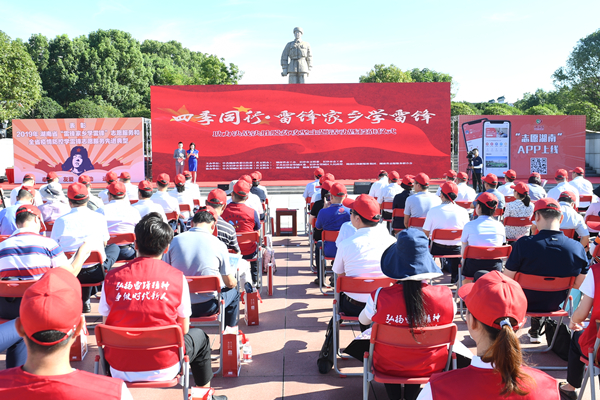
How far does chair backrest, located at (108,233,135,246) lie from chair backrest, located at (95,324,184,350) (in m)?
2.88

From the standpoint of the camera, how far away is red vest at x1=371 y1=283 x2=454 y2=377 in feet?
8.14

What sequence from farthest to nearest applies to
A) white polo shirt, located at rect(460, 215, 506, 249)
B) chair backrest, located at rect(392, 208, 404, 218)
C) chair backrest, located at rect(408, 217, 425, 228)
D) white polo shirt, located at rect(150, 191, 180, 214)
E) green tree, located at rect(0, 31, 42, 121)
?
green tree, located at rect(0, 31, 42, 121) < chair backrest, located at rect(392, 208, 404, 218) < white polo shirt, located at rect(150, 191, 180, 214) < chair backrest, located at rect(408, 217, 425, 228) < white polo shirt, located at rect(460, 215, 506, 249)

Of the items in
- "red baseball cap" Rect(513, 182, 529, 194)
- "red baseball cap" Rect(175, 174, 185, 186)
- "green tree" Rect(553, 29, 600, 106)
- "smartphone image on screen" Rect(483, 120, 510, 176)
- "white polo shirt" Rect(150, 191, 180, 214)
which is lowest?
"white polo shirt" Rect(150, 191, 180, 214)

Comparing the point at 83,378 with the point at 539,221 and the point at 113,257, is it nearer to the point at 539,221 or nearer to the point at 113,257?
the point at 539,221

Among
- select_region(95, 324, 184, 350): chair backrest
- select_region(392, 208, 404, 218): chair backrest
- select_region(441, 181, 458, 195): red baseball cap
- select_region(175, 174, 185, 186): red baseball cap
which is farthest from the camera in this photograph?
select_region(175, 174, 185, 186): red baseball cap

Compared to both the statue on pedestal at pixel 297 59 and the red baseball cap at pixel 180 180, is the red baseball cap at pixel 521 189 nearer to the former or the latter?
the red baseball cap at pixel 180 180

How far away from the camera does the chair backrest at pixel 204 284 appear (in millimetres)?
3303

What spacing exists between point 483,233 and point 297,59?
16.9 m

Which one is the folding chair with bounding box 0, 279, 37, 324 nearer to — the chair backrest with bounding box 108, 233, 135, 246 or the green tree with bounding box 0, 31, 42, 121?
the chair backrest with bounding box 108, 233, 135, 246

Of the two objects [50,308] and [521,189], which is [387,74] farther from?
[50,308]

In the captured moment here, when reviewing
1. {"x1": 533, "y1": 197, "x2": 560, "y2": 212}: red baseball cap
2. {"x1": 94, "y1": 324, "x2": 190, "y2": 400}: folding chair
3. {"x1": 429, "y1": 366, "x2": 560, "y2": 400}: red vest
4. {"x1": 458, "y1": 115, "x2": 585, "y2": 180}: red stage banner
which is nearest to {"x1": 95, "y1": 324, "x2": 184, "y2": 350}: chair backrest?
{"x1": 94, "y1": 324, "x2": 190, "y2": 400}: folding chair

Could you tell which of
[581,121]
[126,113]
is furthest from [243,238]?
[126,113]

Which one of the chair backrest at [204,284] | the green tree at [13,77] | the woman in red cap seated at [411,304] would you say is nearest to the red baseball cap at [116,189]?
the chair backrest at [204,284]

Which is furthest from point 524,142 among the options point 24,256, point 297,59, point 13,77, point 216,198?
point 13,77
